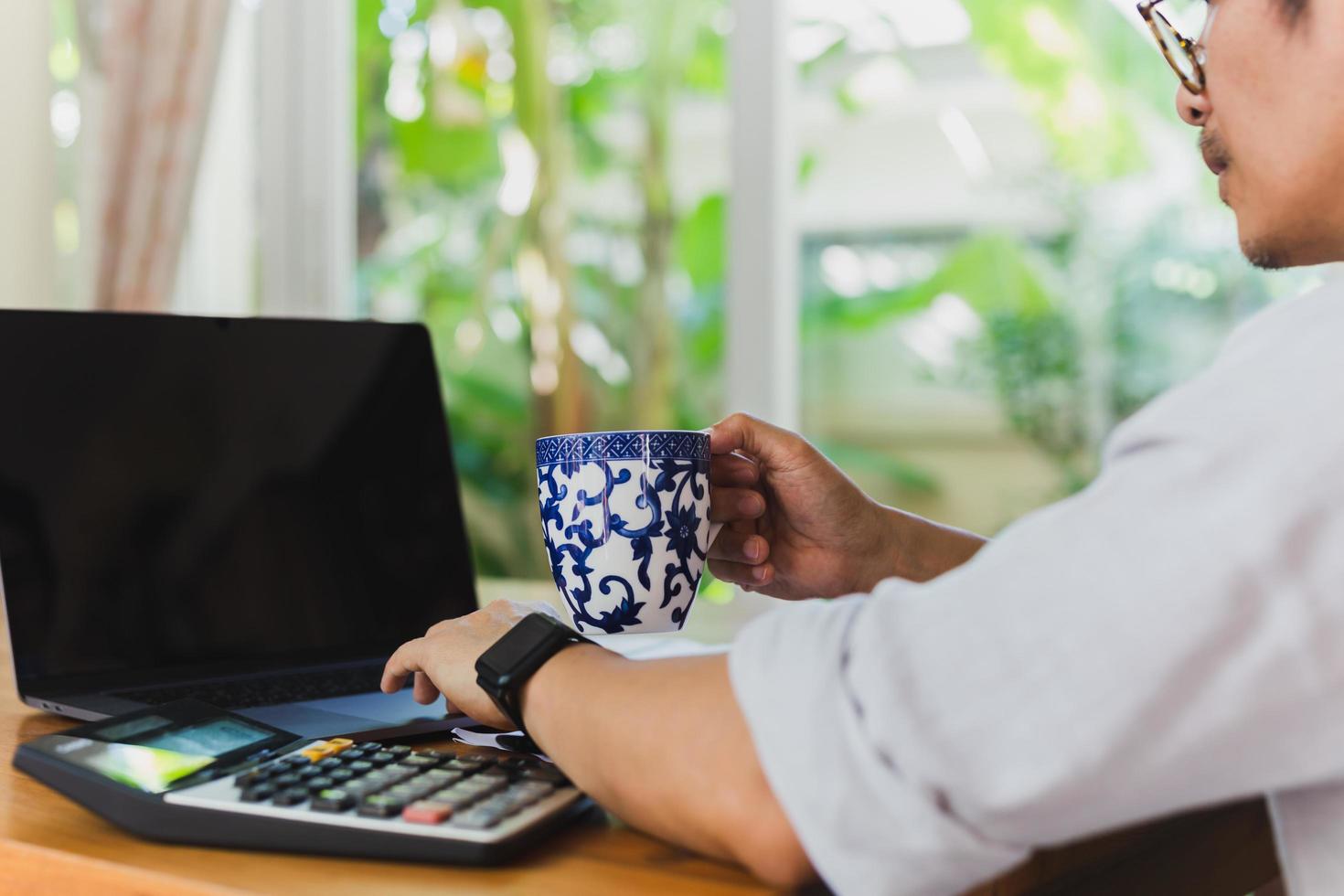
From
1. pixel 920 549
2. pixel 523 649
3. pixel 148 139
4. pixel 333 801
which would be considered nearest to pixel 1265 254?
pixel 920 549

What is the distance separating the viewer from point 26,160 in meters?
1.72

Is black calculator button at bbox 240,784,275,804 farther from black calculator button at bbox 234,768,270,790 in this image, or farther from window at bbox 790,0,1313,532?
window at bbox 790,0,1313,532

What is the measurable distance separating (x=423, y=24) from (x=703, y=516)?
2799 millimetres

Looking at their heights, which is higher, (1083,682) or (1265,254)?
(1265,254)

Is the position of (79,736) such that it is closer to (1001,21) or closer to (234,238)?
(234,238)

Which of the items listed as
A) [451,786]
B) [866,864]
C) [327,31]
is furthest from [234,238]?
[866,864]

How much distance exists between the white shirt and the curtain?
1.76 meters

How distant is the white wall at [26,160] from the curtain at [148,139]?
0.18 metres

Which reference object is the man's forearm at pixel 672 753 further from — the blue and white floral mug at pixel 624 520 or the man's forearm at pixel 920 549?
the man's forearm at pixel 920 549

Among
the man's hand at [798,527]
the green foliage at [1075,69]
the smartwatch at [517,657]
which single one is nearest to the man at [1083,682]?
the smartwatch at [517,657]

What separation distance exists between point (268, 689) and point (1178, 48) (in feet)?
2.55

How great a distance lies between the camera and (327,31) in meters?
2.57

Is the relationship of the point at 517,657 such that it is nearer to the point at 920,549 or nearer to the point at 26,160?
the point at 920,549

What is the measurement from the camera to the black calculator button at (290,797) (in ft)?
1.83
